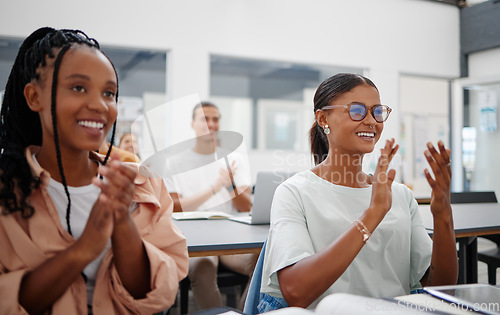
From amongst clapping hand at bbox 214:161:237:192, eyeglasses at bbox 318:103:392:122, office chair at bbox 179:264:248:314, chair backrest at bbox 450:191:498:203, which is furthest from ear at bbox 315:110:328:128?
chair backrest at bbox 450:191:498:203

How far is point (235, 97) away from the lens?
6.60m

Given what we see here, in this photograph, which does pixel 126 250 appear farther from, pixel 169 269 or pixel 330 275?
pixel 330 275

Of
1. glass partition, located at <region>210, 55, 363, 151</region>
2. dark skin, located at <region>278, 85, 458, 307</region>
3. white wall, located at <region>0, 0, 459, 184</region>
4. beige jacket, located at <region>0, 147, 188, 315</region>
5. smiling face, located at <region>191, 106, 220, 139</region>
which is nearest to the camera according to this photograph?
beige jacket, located at <region>0, 147, 188, 315</region>

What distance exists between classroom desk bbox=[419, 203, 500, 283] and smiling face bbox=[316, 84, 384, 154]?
75cm

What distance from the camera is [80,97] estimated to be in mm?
985

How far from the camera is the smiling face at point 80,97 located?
0.98 m

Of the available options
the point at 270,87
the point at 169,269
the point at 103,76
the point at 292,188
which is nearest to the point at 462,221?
the point at 292,188

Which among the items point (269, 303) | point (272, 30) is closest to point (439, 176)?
point (269, 303)

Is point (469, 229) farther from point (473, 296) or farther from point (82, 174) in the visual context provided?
point (82, 174)

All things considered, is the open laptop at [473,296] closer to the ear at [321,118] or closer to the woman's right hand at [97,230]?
the woman's right hand at [97,230]

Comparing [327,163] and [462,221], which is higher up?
[327,163]

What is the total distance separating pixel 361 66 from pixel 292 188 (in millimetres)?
5251

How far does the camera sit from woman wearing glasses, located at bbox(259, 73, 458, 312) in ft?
4.22

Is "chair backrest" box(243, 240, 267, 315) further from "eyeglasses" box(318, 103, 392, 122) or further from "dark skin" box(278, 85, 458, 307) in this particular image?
"eyeglasses" box(318, 103, 392, 122)
